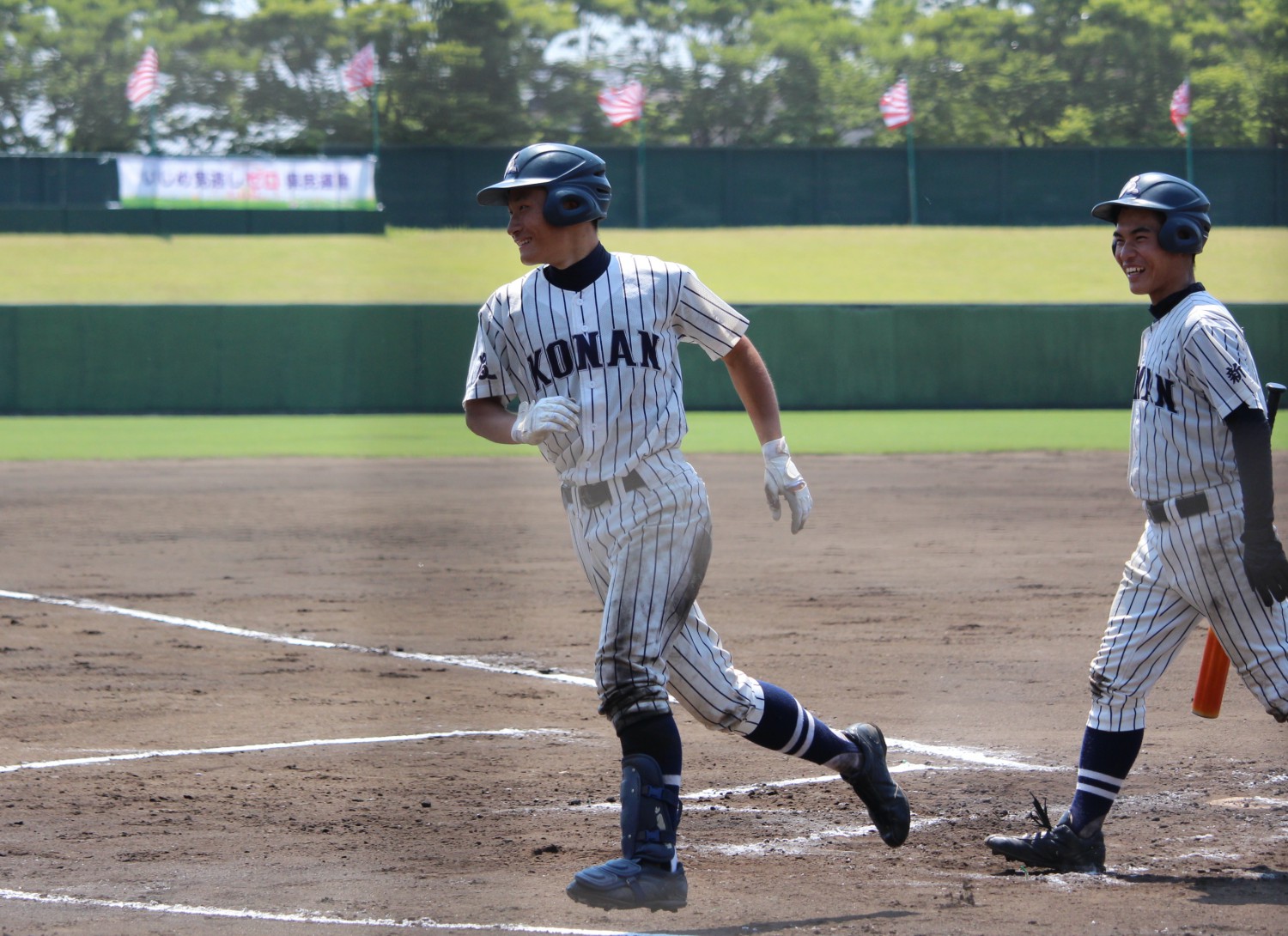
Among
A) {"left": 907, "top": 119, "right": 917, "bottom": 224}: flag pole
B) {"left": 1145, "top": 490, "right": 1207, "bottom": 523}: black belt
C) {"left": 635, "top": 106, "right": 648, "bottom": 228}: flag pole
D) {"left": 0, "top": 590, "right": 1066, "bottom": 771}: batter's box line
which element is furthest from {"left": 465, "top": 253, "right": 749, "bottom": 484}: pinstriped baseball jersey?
{"left": 907, "top": 119, "right": 917, "bottom": 224}: flag pole

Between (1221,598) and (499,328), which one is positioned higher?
(499,328)

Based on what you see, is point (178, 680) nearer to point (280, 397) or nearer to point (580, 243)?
point (580, 243)

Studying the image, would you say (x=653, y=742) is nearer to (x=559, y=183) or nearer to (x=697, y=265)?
(x=559, y=183)

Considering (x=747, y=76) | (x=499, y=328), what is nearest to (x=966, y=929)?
(x=499, y=328)

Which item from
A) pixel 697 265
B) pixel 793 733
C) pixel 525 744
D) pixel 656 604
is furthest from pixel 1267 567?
pixel 697 265

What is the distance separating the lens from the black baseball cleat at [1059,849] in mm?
3688

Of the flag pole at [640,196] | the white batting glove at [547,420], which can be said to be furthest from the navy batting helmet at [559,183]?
the flag pole at [640,196]

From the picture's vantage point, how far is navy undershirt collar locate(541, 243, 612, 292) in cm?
371

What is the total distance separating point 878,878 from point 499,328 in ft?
5.12

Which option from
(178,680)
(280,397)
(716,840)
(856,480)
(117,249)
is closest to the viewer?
(716,840)

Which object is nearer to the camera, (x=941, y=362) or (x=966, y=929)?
(x=966, y=929)

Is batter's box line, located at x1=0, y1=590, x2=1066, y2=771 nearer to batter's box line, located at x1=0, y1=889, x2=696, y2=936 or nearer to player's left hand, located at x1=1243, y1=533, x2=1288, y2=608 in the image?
player's left hand, located at x1=1243, y1=533, x2=1288, y2=608

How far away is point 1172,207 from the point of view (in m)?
3.79

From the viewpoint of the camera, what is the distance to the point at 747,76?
42.5 meters
